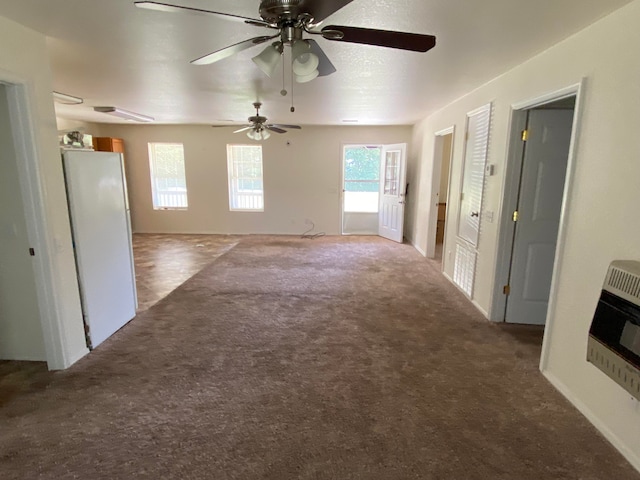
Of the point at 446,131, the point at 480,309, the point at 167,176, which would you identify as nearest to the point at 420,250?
the point at 446,131

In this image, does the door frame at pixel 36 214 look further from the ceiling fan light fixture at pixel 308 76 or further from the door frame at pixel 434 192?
the door frame at pixel 434 192

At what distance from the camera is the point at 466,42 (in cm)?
245

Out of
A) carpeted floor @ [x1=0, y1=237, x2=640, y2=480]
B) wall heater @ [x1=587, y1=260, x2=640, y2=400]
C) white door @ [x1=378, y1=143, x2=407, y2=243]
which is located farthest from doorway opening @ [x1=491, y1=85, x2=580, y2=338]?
white door @ [x1=378, y1=143, x2=407, y2=243]

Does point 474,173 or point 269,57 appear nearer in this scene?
point 269,57

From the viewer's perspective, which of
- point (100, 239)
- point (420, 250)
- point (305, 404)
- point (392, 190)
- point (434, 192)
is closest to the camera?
point (305, 404)

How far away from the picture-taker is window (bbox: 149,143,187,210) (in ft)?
25.5

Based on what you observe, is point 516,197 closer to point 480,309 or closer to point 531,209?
point 531,209

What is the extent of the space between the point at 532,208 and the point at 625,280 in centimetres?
159

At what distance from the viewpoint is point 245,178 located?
7848 millimetres

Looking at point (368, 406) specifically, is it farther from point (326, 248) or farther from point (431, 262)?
point (326, 248)

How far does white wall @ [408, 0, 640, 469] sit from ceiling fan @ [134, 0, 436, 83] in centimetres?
120

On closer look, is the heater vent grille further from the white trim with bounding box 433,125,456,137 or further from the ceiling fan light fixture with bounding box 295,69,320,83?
the white trim with bounding box 433,125,456,137

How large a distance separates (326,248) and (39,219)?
4.64 meters

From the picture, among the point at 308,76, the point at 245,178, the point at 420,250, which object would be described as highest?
the point at 308,76
